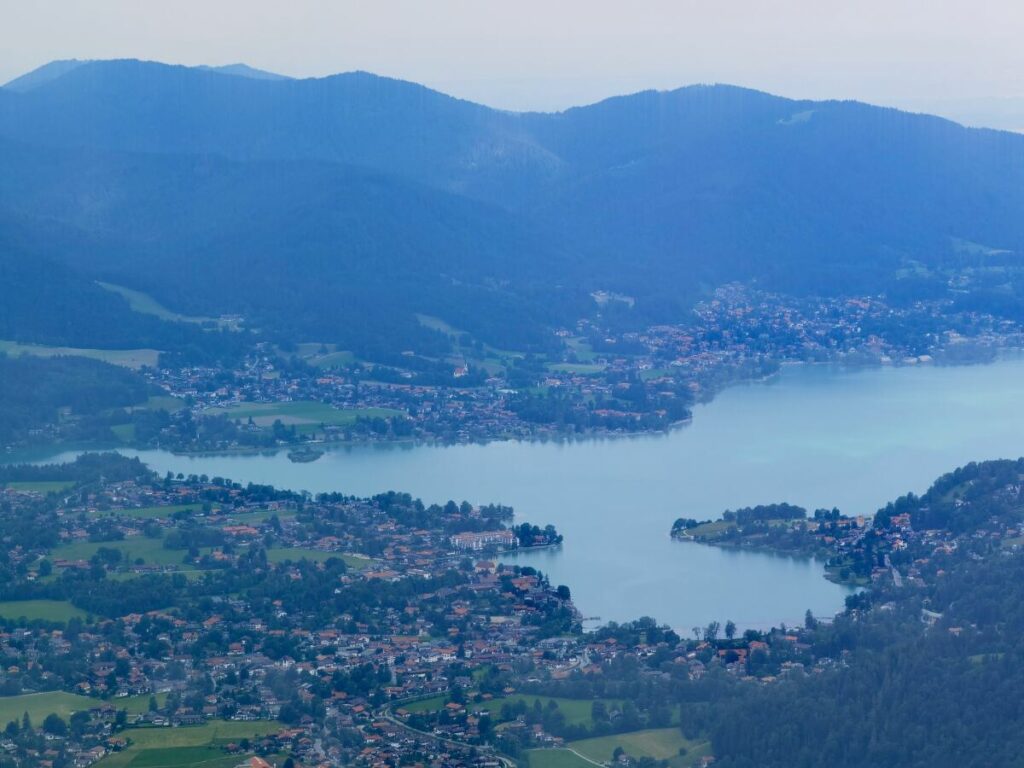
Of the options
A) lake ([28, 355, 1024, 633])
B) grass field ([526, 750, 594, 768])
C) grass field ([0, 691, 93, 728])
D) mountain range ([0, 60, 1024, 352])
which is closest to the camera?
grass field ([526, 750, 594, 768])

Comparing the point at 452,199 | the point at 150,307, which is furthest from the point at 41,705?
the point at 452,199

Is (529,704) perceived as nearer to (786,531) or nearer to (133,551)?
(133,551)

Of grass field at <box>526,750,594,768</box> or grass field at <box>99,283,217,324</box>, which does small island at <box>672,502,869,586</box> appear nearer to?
grass field at <box>526,750,594,768</box>

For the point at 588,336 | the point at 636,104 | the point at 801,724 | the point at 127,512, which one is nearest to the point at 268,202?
the point at 588,336

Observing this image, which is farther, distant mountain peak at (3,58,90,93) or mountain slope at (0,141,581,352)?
distant mountain peak at (3,58,90,93)

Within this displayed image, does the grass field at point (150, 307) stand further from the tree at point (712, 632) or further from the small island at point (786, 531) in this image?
the tree at point (712, 632)

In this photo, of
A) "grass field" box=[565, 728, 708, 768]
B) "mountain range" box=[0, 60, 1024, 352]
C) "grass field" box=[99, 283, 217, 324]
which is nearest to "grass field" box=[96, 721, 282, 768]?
"grass field" box=[565, 728, 708, 768]
